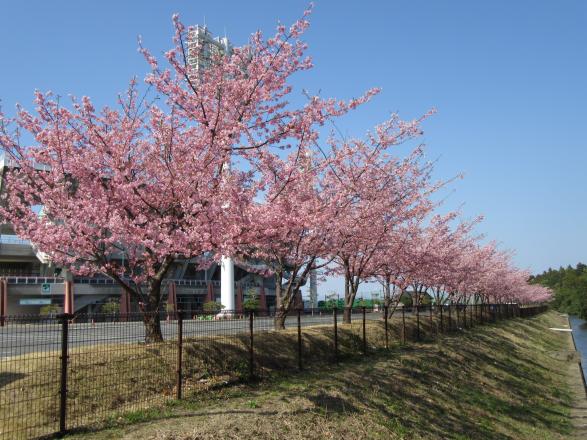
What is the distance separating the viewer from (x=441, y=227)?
88.7 feet

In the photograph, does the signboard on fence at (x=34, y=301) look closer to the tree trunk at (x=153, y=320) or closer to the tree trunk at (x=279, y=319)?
the tree trunk at (x=279, y=319)

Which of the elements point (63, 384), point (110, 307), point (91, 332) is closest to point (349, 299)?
point (91, 332)

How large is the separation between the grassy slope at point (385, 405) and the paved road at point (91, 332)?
1.57m

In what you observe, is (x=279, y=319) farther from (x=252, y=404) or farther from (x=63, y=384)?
(x=63, y=384)

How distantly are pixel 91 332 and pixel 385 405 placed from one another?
21.0ft

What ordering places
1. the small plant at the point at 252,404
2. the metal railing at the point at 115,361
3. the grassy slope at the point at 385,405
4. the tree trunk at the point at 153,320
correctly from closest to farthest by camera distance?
1. the metal railing at the point at 115,361
2. the grassy slope at the point at 385,405
3. the small plant at the point at 252,404
4. the tree trunk at the point at 153,320

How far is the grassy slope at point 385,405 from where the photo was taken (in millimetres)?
8352

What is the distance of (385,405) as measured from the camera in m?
11.6

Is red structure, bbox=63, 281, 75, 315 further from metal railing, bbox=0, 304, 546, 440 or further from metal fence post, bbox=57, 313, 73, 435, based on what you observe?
metal fence post, bbox=57, 313, 73, 435

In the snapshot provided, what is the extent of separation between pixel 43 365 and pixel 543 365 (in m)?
25.8

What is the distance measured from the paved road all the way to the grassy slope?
1.57 meters

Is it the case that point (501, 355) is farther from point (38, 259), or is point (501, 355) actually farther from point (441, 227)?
point (38, 259)

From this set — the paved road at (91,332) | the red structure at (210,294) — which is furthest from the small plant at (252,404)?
the red structure at (210,294)

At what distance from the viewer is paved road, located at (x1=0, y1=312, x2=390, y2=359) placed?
884cm
